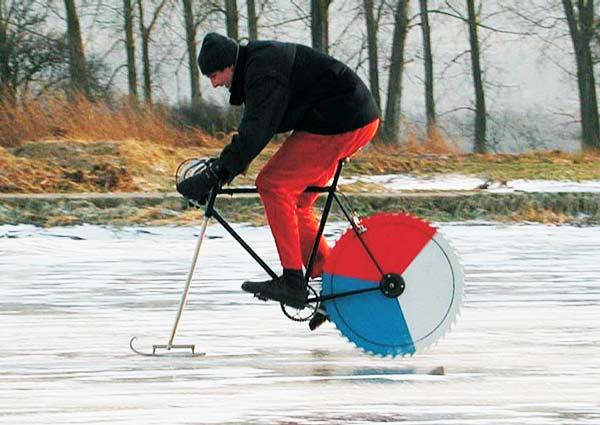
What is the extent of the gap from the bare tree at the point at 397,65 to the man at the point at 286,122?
22269mm

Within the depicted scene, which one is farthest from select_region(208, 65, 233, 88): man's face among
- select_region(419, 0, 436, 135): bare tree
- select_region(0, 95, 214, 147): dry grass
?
select_region(419, 0, 436, 135): bare tree

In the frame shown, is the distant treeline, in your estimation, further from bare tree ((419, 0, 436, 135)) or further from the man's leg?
the man's leg

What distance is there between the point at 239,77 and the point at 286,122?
1.03 feet

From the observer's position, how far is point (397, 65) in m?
30.4

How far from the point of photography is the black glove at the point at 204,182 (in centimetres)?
745

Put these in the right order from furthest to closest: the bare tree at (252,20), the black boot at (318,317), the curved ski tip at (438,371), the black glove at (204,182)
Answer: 1. the bare tree at (252,20)
2. the black boot at (318,317)
3. the black glove at (204,182)
4. the curved ski tip at (438,371)

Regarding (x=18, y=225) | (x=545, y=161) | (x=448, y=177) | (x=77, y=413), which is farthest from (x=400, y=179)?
(x=77, y=413)

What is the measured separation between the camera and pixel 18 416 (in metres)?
6.04

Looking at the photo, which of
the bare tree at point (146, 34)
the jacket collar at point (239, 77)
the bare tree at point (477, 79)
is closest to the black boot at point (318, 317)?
the jacket collar at point (239, 77)

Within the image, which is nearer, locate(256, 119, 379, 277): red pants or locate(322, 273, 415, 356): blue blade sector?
locate(256, 119, 379, 277): red pants

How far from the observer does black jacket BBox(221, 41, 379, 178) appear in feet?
23.8

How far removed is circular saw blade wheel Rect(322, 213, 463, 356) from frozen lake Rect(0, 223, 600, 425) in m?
0.14

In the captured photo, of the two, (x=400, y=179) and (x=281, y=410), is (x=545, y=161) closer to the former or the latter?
(x=400, y=179)

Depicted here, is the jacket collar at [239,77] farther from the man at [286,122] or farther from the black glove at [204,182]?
the black glove at [204,182]
